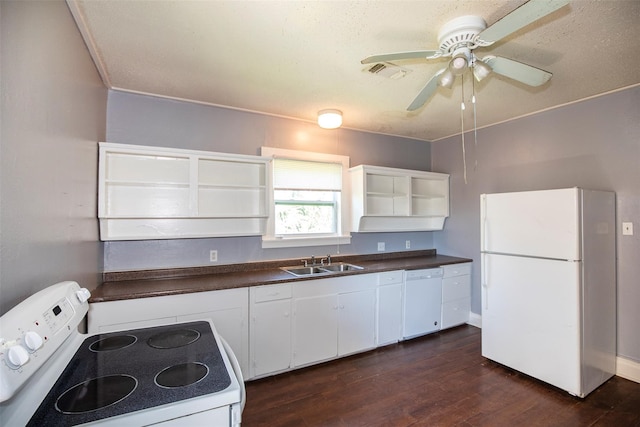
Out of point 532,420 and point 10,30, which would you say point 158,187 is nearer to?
point 10,30

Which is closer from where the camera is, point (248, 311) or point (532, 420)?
point (532, 420)

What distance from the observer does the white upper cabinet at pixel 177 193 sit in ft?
8.07

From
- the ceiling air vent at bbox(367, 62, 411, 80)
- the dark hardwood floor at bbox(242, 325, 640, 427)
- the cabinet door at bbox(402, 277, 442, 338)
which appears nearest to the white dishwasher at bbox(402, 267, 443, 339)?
the cabinet door at bbox(402, 277, 442, 338)

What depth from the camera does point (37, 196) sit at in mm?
1318

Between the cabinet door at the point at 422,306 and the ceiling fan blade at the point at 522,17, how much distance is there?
250cm

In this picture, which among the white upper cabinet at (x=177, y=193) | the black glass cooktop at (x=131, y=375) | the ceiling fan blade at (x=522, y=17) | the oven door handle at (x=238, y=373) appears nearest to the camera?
the black glass cooktop at (x=131, y=375)

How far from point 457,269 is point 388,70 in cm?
265

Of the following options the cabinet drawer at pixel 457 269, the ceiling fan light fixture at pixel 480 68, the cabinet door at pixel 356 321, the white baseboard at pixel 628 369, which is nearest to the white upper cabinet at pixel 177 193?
the cabinet door at pixel 356 321

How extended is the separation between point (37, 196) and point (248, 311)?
1.64 meters

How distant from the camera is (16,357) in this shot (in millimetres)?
790

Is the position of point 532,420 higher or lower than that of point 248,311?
lower

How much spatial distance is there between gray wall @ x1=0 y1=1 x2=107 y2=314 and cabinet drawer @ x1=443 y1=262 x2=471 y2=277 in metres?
3.55

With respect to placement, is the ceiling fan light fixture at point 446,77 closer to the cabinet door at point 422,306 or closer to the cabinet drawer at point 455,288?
the cabinet door at point 422,306

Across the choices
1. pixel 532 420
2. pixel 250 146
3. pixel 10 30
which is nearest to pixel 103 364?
A: pixel 10 30
